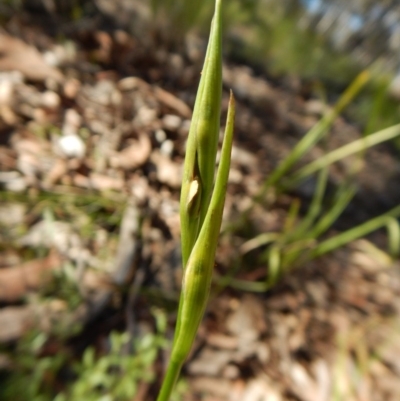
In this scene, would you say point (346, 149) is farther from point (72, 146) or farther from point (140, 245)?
point (72, 146)

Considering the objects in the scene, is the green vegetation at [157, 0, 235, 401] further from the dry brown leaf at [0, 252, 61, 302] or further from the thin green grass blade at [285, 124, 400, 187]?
the thin green grass blade at [285, 124, 400, 187]

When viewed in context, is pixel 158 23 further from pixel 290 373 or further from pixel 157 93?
pixel 290 373

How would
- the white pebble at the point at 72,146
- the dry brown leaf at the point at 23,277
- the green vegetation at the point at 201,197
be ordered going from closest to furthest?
the green vegetation at the point at 201,197, the dry brown leaf at the point at 23,277, the white pebble at the point at 72,146

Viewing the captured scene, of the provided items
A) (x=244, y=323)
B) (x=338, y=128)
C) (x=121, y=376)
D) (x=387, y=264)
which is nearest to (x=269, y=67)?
(x=338, y=128)

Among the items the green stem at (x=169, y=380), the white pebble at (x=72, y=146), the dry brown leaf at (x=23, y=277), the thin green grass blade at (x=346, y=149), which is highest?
the thin green grass blade at (x=346, y=149)

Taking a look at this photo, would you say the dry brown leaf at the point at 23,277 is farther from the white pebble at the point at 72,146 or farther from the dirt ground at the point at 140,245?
the white pebble at the point at 72,146

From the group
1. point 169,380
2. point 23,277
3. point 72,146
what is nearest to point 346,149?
point 72,146

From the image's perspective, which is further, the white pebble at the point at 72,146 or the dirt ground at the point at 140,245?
the white pebble at the point at 72,146

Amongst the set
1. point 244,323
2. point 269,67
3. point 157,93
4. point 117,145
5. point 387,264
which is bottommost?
point 244,323

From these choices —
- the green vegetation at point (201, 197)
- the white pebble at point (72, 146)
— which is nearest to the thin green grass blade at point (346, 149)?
the white pebble at point (72, 146)
